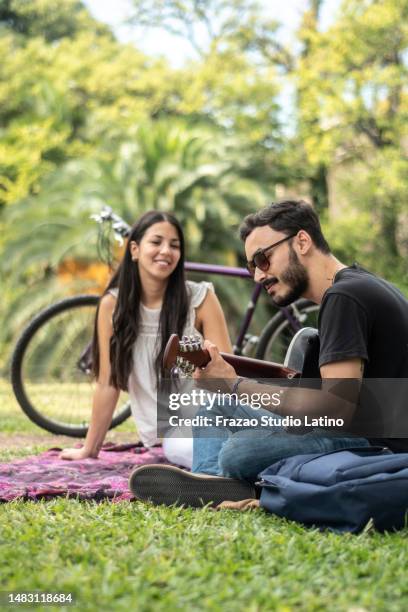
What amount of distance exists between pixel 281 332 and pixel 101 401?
59.1 inches

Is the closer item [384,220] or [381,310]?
[381,310]

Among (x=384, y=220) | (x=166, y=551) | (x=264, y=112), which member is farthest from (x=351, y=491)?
(x=264, y=112)

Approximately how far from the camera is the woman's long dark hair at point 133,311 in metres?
4.57

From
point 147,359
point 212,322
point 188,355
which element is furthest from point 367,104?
point 188,355

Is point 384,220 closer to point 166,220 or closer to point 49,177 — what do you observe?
point 49,177

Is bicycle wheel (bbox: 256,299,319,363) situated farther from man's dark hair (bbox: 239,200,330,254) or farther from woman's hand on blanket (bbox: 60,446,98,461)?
man's dark hair (bbox: 239,200,330,254)

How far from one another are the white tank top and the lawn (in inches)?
57.4

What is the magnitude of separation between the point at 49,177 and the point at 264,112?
3.75 metres

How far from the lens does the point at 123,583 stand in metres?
2.25

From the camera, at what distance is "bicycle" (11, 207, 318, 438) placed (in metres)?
5.46

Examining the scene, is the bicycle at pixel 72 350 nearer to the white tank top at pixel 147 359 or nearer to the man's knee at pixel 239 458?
the white tank top at pixel 147 359

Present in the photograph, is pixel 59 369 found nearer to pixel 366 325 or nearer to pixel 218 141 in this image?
pixel 366 325

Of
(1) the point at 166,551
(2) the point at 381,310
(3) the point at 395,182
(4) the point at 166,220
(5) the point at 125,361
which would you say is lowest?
(1) the point at 166,551

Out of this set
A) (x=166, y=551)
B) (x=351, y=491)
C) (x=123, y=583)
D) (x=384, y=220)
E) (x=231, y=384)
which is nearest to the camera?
(x=123, y=583)
